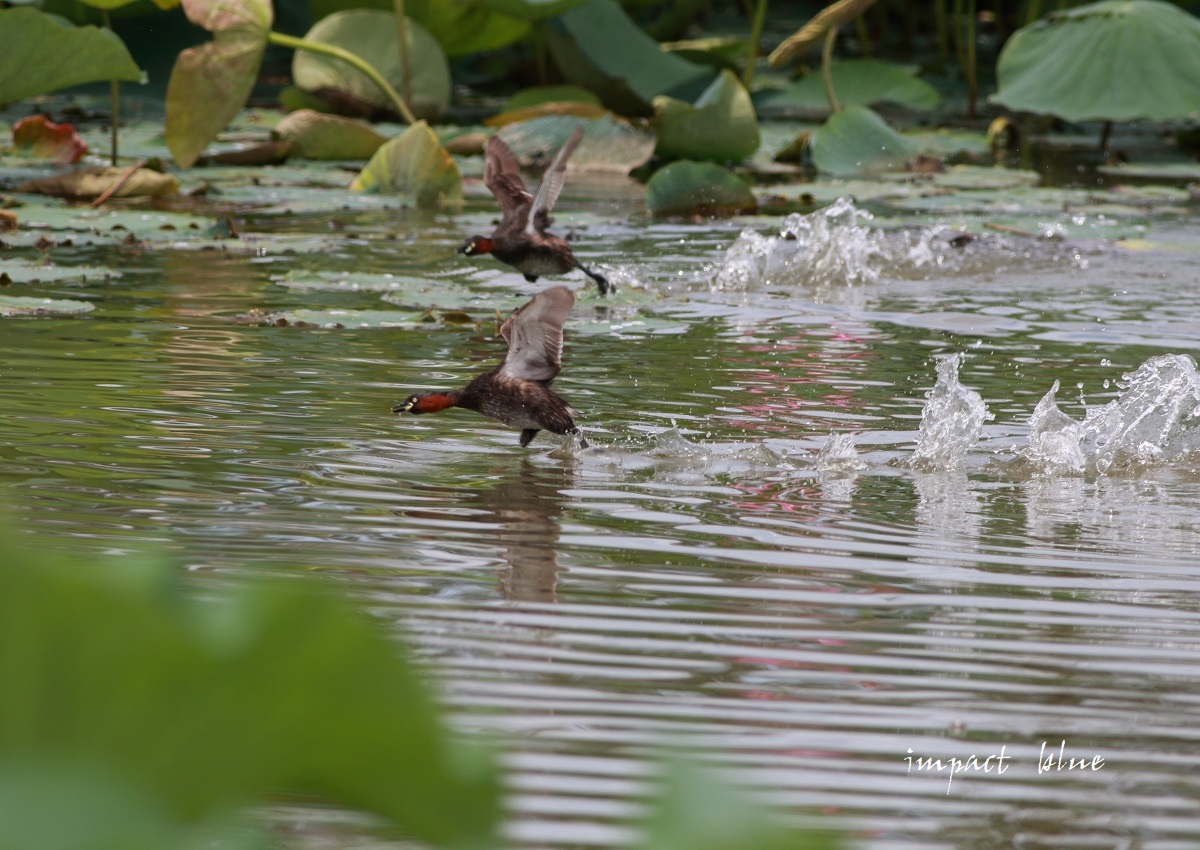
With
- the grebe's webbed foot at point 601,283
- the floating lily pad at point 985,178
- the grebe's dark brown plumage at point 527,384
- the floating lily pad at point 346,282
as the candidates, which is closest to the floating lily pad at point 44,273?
the floating lily pad at point 346,282

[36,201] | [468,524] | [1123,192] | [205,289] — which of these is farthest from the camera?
[1123,192]

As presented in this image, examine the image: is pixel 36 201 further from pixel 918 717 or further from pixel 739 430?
pixel 918 717

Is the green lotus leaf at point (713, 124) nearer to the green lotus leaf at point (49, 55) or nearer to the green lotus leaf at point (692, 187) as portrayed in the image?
the green lotus leaf at point (692, 187)

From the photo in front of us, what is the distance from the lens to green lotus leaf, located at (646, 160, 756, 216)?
8.36m

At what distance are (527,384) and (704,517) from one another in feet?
2.19

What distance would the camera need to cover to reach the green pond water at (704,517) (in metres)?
1.93

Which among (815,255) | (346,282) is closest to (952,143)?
(815,255)

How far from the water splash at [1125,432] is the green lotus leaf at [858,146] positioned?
6419mm

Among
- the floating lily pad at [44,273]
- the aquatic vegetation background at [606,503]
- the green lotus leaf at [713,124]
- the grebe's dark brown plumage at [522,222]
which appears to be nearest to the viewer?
the aquatic vegetation background at [606,503]

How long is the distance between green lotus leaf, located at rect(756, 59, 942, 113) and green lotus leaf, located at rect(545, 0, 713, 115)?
3.00 ft

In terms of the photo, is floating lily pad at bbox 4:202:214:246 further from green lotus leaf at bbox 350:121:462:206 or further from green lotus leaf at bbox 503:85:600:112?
green lotus leaf at bbox 503:85:600:112

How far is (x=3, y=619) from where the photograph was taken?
43 cm

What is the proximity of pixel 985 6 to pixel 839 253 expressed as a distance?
57.0ft

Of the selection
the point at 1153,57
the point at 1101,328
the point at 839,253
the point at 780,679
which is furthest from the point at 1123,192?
the point at 780,679
